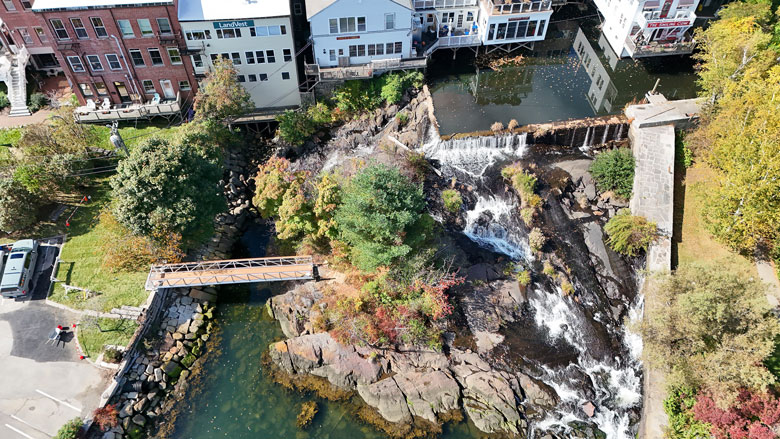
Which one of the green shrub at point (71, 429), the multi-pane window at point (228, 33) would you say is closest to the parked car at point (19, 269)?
the green shrub at point (71, 429)

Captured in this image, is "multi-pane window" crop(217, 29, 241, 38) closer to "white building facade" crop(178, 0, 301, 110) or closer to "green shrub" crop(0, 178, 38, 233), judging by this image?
"white building facade" crop(178, 0, 301, 110)

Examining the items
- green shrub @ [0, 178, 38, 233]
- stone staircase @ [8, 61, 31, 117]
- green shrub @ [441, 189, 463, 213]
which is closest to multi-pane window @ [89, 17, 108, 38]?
stone staircase @ [8, 61, 31, 117]

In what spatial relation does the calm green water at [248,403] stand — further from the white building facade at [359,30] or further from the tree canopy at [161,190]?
the white building facade at [359,30]

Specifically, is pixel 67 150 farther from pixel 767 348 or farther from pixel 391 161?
pixel 767 348

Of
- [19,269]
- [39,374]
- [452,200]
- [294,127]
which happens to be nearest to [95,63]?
[294,127]

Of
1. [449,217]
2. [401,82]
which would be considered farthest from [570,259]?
[401,82]

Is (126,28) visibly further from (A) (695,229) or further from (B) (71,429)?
(A) (695,229)
